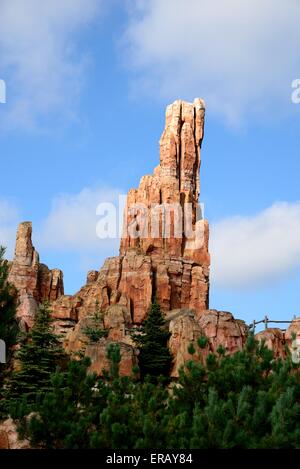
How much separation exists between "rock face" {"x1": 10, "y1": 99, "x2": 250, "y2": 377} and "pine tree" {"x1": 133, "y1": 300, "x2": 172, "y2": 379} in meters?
1.40

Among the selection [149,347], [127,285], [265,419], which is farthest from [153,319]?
[265,419]

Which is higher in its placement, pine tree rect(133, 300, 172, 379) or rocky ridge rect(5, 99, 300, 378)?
rocky ridge rect(5, 99, 300, 378)

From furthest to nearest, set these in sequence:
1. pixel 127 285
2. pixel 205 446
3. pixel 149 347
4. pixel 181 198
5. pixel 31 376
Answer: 1. pixel 181 198
2. pixel 127 285
3. pixel 149 347
4. pixel 31 376
5. pixel 205 446

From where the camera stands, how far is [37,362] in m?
35.5

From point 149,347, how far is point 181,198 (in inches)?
919

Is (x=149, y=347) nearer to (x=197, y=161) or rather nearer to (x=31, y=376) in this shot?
(x=31, y=376)

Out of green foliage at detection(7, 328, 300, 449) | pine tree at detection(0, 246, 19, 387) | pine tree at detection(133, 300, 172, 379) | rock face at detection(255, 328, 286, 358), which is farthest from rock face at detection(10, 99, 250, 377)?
green foliage at detection(7, 328, 300, 449)

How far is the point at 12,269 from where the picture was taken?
5875 cm

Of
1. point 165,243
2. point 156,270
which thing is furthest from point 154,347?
point 165,243

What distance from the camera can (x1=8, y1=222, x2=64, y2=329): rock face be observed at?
192 ft

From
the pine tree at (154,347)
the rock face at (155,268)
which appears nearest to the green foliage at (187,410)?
the pine tree at (154,347)

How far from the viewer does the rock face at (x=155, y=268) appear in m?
47.6

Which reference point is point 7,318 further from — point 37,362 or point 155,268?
point 155,268

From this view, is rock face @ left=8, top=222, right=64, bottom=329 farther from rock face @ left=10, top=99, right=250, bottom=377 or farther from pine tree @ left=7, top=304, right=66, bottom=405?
pine tree @ left=7, top=304, right=66, bottom=405
